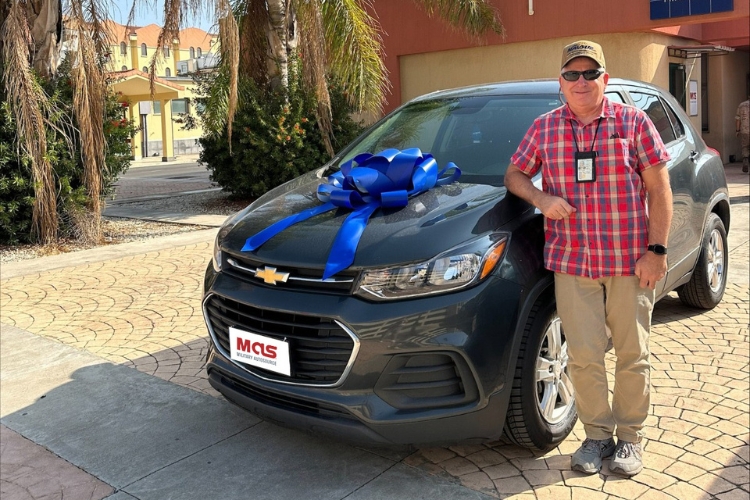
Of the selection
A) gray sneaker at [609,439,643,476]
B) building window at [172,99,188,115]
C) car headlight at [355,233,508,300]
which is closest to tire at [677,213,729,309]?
gray sneaker at [609,439,643,476]

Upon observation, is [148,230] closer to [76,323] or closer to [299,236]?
[76,323]

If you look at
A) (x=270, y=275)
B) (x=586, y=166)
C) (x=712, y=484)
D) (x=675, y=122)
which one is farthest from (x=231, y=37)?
(x=712, y=484)

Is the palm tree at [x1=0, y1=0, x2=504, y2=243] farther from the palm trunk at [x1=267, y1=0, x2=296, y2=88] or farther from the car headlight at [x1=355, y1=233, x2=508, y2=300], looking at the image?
the car headlight at [x1=355, y1=233, x2=508, y2=300]

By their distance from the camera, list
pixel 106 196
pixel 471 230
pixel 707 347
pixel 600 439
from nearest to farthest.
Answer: pixel 471 230 → pixel 600 439 → pixel 707 347 → pixel 106 196

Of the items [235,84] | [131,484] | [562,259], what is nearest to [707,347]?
[562,259]

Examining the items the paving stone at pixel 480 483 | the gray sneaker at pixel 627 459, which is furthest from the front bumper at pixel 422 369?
the gray sneaker at pixel 627 459

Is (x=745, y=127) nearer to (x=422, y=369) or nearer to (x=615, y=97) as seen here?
(x=615, y=97)

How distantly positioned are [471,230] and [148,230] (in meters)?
8.49

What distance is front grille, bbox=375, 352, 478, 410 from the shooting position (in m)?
2.88

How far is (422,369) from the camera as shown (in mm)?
2885

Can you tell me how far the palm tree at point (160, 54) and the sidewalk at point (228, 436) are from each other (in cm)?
354

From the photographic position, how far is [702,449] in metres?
3.39

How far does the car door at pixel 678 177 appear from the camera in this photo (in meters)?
4.28

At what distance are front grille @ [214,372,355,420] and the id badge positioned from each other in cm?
134
